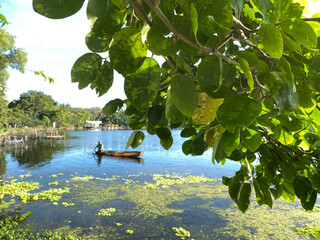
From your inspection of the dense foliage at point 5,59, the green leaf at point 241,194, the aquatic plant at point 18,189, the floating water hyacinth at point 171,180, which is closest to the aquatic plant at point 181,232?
the floating water hyacinth at point 171,180

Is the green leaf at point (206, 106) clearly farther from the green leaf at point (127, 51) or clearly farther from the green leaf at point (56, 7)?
the green leaf at point (56, 7)

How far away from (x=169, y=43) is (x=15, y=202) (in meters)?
8.22

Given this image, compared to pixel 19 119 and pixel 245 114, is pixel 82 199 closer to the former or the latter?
pixel 245 114

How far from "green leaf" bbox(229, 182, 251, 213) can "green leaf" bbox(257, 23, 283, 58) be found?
54 centimetres

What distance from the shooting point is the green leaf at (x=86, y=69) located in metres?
0.37

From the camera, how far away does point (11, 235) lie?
4070 millimetres

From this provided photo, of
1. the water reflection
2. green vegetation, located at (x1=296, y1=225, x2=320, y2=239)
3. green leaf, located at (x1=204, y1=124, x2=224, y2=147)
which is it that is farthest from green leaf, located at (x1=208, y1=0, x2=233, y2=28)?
the water reflection

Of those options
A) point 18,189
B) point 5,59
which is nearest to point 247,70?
point 18,189

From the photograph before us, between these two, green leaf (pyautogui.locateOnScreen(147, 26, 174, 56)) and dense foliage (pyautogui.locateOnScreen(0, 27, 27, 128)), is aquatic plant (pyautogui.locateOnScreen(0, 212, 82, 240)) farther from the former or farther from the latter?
dense foliage (pyautogui.locateOnScreen(0, 27, 27, 128))

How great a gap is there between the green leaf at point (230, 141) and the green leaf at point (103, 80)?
24 centimetres

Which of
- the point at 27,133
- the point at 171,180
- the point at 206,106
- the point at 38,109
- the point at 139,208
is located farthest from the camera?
the point at 38,109

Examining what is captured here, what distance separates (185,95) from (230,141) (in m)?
0.15

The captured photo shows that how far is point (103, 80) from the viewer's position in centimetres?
40

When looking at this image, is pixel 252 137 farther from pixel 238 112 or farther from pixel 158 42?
pixel 158 42
